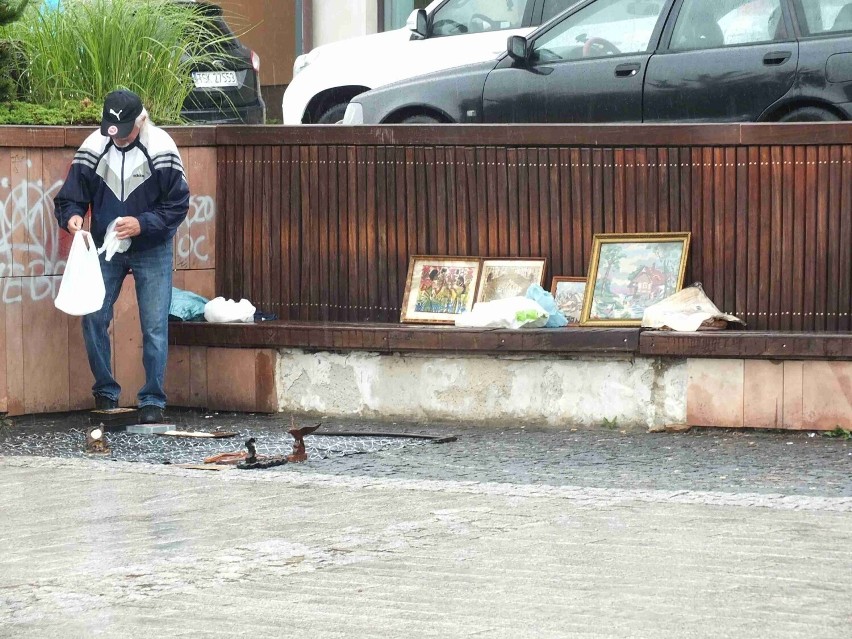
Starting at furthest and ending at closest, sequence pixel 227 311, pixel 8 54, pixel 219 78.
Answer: pixel 219 78 < pixel 8 54 < pixel 227 311

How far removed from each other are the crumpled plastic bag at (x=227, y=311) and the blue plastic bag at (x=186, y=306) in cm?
5

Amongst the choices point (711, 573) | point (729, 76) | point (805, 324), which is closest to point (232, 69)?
point (729, 76)

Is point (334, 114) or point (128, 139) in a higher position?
point (334, 114)

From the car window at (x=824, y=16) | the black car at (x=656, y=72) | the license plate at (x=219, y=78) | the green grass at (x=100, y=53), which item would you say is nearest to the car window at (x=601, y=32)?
the black car at (x=656, y=72)

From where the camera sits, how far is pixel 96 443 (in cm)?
822

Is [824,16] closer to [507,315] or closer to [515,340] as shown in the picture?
[507,315]

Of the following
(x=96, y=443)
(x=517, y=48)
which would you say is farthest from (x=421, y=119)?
(x=96, y=443)

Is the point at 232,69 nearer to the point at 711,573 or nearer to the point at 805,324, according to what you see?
the point at 805,324

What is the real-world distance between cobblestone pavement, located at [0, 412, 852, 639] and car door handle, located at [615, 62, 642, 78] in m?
3.13

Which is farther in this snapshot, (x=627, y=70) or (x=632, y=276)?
(x=627, y=70)

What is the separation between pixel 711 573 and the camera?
550 centimetres

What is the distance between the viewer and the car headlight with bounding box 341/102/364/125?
11.4m

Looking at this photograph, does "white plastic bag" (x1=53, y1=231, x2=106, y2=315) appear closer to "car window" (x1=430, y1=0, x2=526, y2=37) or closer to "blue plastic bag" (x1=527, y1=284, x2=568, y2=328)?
"blue plastic bag" (x1=527, y1=284, x2=568, y2=328)

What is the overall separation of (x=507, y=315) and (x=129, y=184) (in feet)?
6.95
